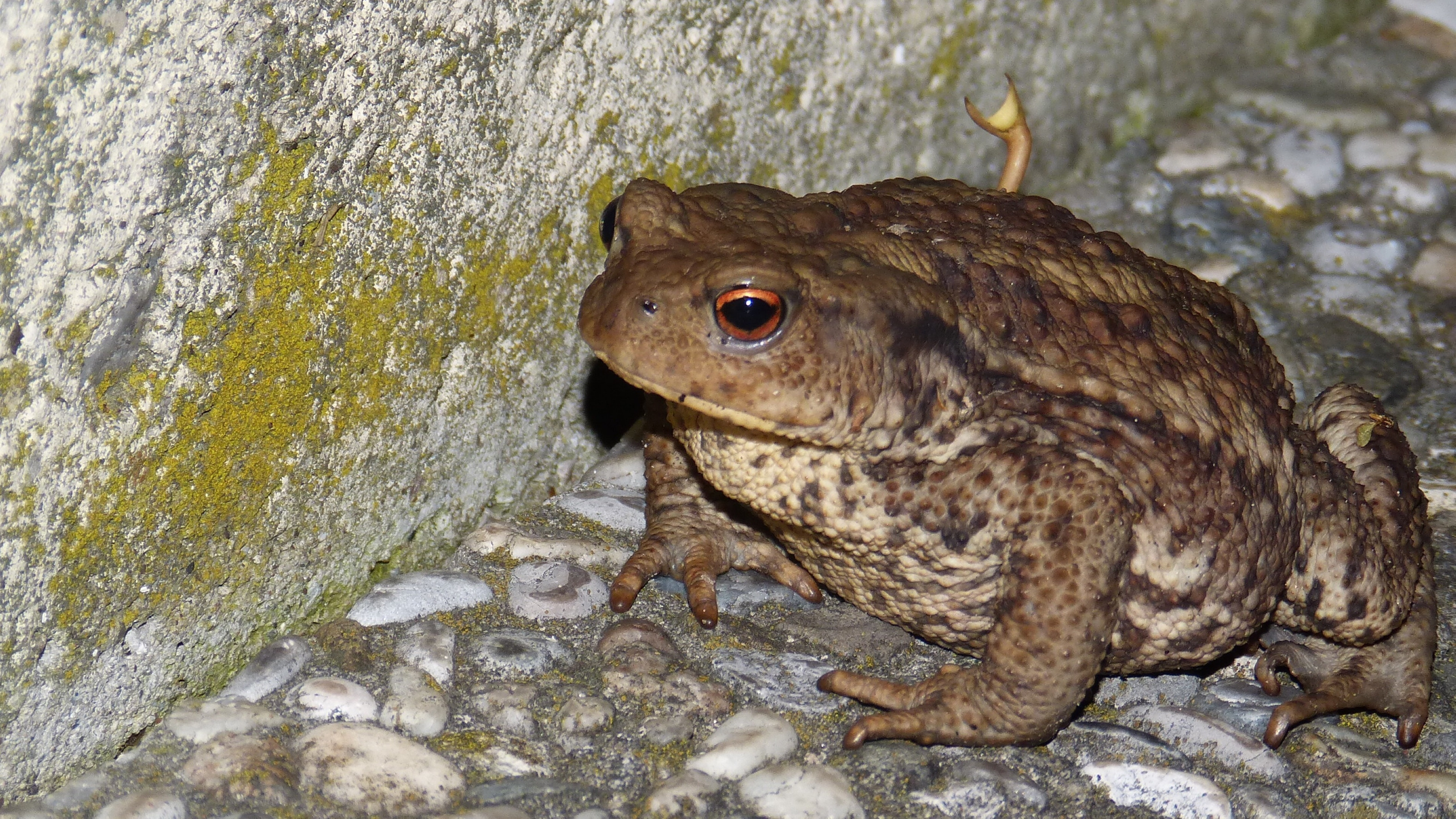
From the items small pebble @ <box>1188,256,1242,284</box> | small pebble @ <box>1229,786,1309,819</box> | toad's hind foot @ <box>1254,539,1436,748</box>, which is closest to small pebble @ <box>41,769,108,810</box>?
small pebble @ <box>1229,786,1309,819</box>

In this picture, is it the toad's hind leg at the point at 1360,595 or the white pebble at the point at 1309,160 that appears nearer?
the toad's hind leg at the point at 1360,595

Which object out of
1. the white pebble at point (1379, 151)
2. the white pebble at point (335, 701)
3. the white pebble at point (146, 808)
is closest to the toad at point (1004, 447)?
the white pebble at point (335, 701)

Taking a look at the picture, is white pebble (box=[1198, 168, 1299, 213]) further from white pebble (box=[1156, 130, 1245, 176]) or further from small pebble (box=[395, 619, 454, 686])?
small pebble (box=[395, 619, 454, 686])

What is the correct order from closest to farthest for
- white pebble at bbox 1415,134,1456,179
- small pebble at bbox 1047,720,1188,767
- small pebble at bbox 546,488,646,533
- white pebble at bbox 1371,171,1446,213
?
small pebble at bbox 1047,720,1188,767, small pebble at bbox 546,488,646,533, white pebble at bbox 1371,171,1446,213, white pebble at bbox 1415,134,1456,179

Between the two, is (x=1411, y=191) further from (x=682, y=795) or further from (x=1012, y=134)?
(x=682, y=795)

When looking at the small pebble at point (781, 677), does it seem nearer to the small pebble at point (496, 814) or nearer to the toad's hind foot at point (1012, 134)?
the small pebble at point (496, 814)

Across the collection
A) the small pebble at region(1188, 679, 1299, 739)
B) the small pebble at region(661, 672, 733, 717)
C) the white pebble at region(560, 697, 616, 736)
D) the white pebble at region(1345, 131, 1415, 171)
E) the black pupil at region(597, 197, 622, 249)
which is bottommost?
the white pebble at region(560, 697, 616, 736)

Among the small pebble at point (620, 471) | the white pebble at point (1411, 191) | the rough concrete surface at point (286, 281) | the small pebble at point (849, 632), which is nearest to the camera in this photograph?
the rough concrete surface at point (286, 281)
